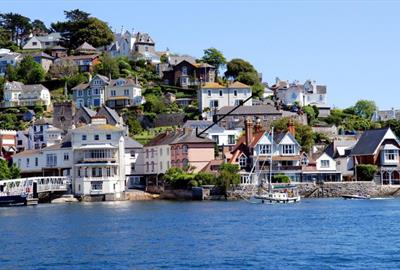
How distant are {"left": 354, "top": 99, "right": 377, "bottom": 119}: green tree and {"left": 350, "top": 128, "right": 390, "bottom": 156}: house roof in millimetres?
45421

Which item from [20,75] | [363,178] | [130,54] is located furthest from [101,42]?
[363,178]

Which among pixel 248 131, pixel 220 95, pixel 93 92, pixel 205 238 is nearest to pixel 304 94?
pixel 220 95

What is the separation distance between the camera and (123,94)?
5025 inches

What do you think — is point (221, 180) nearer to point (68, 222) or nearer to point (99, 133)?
point (99, 133)

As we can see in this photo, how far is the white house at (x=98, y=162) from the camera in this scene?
300ft

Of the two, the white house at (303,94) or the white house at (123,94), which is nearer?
the white house at (123,94)

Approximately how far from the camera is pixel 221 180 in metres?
87.6

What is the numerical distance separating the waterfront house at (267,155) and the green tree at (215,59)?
5165 cm

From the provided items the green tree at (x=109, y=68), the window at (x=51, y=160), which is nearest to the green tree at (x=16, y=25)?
the green tree at (x=109, y=68)

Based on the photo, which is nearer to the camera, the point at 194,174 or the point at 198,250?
the point at 198,250

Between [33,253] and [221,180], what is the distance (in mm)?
46998

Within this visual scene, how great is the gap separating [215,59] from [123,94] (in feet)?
81.9

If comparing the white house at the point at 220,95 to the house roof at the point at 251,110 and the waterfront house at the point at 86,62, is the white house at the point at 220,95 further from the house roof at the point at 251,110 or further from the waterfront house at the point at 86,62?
the waterfront house at the point at 86,62

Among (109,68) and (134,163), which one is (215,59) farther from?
(134,163)
